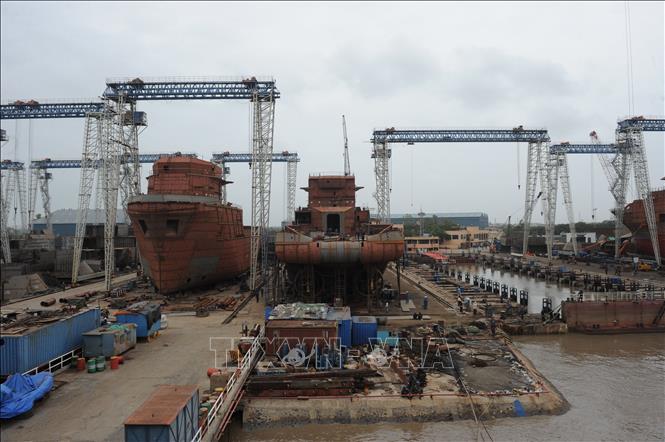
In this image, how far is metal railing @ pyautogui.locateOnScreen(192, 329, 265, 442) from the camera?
448 inches

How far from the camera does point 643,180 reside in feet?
181

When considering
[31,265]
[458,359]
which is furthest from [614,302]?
[31,265]

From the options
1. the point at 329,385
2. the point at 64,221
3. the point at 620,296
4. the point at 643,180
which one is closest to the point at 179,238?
the point at 329,385

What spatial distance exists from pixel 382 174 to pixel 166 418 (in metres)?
59.1

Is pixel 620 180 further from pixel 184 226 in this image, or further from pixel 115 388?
pixel 115 388

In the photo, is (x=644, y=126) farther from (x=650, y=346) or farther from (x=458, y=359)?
(x=458, y=359)

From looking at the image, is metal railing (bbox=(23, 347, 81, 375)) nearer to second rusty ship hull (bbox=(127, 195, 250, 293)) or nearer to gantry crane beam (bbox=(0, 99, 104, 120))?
second rusty ship hull (bbox=(127, 195, 250, 293))

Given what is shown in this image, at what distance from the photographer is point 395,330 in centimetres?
2322

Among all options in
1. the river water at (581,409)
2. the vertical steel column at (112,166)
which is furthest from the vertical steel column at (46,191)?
the river water at (581,409)

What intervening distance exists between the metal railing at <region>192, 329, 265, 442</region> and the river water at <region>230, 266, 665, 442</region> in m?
1.45

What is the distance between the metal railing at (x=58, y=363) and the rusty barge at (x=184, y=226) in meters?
13.8

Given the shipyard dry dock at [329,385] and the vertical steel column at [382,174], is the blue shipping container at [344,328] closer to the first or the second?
the shipyard dry dock at [329,385]

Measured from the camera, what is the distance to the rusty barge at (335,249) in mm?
26875

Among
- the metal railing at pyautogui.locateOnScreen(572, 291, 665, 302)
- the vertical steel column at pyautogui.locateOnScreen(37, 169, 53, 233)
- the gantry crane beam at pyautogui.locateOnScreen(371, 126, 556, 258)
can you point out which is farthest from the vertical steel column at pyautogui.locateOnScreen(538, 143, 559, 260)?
the vertical steel column at pyautogui.locateOnScreen(37, 169, 53, 233)
